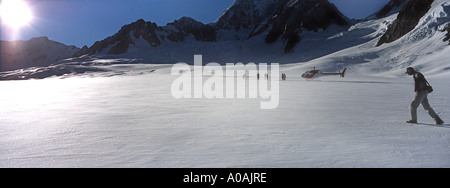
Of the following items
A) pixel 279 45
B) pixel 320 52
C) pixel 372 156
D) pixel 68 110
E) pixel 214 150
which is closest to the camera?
pixel 372 156

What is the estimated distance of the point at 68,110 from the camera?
8.53 meters

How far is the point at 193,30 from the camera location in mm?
131750

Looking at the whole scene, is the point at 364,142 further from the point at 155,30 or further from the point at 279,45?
the point at 155,30

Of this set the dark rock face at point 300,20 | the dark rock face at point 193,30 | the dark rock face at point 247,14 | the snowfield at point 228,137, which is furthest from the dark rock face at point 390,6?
the snowfield at point 228,137

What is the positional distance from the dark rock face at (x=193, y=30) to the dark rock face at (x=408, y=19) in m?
91.6

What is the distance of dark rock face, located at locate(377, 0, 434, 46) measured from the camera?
4550cm

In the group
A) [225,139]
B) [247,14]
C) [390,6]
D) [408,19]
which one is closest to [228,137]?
[225,139]

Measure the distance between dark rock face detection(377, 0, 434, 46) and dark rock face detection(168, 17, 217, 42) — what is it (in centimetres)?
9164

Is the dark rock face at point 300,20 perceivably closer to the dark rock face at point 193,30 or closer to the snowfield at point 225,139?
the dark rock face at point 193,30

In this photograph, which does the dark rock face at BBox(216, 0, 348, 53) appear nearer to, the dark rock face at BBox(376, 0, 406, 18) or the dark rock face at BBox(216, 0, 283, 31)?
the dark rock face at BBox(376, 0, 406, 18)

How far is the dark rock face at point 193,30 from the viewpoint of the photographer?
410 feet

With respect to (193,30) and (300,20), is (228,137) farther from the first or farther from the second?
(193,30)
